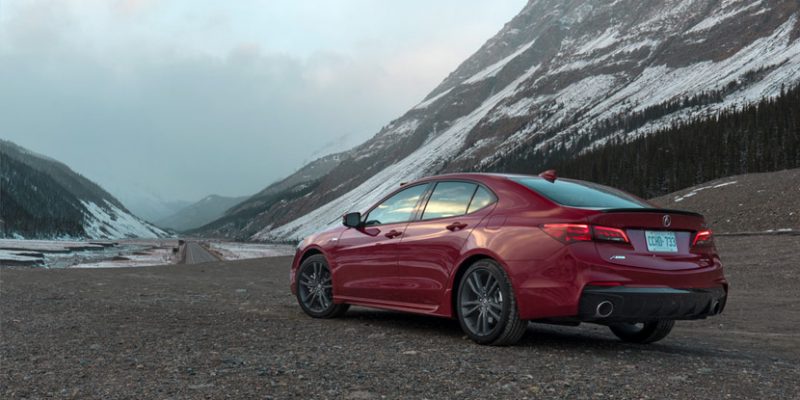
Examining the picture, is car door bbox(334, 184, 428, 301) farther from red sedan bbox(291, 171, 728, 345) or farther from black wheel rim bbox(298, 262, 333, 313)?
black wheel rim bbox(298, 262, 333, 313)

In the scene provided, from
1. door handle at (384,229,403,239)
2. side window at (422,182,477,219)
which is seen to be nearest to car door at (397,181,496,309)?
side window at (422,182,477,219)

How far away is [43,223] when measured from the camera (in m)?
149

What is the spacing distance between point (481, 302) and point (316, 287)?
2786mm

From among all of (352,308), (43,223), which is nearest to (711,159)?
(352,308)

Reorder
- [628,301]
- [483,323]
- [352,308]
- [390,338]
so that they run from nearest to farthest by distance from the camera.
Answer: [628,301], [483,323], [390,338], [352,308]

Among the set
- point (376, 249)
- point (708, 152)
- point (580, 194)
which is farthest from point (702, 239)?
point (708, 152)

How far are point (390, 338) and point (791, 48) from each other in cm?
16332

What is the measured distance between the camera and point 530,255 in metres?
5.55

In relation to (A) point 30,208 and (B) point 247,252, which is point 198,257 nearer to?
(B) point 247,252

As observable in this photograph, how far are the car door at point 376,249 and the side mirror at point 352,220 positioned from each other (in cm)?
7

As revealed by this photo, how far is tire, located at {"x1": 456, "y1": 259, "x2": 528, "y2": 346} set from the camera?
5.66 m

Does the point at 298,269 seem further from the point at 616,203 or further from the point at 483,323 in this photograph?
the point at 616,203

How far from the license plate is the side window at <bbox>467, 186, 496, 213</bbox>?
145cm

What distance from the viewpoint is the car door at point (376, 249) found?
7.04 metres
